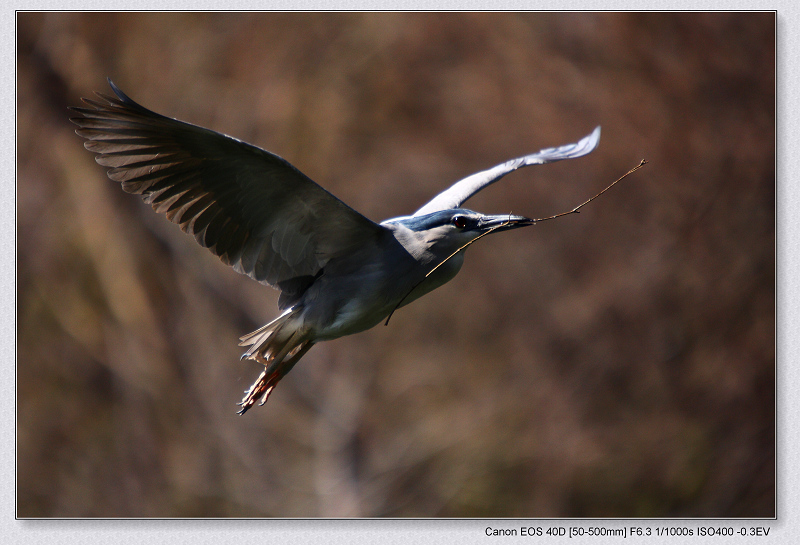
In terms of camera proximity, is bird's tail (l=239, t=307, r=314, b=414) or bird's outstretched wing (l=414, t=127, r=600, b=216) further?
bird's outstretched wing (l=414, t=127, r=600, b=216)

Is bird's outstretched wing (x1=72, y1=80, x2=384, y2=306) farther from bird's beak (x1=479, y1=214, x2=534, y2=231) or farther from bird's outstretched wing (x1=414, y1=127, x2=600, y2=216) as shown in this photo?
bird's outstretched wing (x1=414, y1=127, x2=600, y2=216)

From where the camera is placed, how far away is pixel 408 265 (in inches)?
86.9

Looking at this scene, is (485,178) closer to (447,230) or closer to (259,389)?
(447,230)

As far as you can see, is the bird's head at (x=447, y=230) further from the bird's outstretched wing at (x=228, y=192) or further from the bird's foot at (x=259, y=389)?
the bird's foot at (x=259, y=389)

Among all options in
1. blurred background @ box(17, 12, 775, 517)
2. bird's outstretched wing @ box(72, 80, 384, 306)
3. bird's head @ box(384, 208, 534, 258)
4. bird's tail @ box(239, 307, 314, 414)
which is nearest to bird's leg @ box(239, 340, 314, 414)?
bird's tail @ box(239, 307, 314, 414)

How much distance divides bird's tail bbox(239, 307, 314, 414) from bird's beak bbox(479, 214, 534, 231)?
643mm

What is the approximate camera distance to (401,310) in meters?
7.49

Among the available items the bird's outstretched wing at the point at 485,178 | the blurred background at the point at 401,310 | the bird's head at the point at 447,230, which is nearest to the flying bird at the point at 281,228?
the bird's head at the point at 447,230

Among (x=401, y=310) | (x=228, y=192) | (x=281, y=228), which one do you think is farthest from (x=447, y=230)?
(x=401, y=310)

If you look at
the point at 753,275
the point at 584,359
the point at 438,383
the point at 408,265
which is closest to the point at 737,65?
the point at 753,275

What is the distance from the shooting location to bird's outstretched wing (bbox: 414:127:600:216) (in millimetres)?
2734

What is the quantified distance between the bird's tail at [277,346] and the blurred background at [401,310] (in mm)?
4772

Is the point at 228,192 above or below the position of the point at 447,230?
above

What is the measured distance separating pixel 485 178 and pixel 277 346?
1052mm
